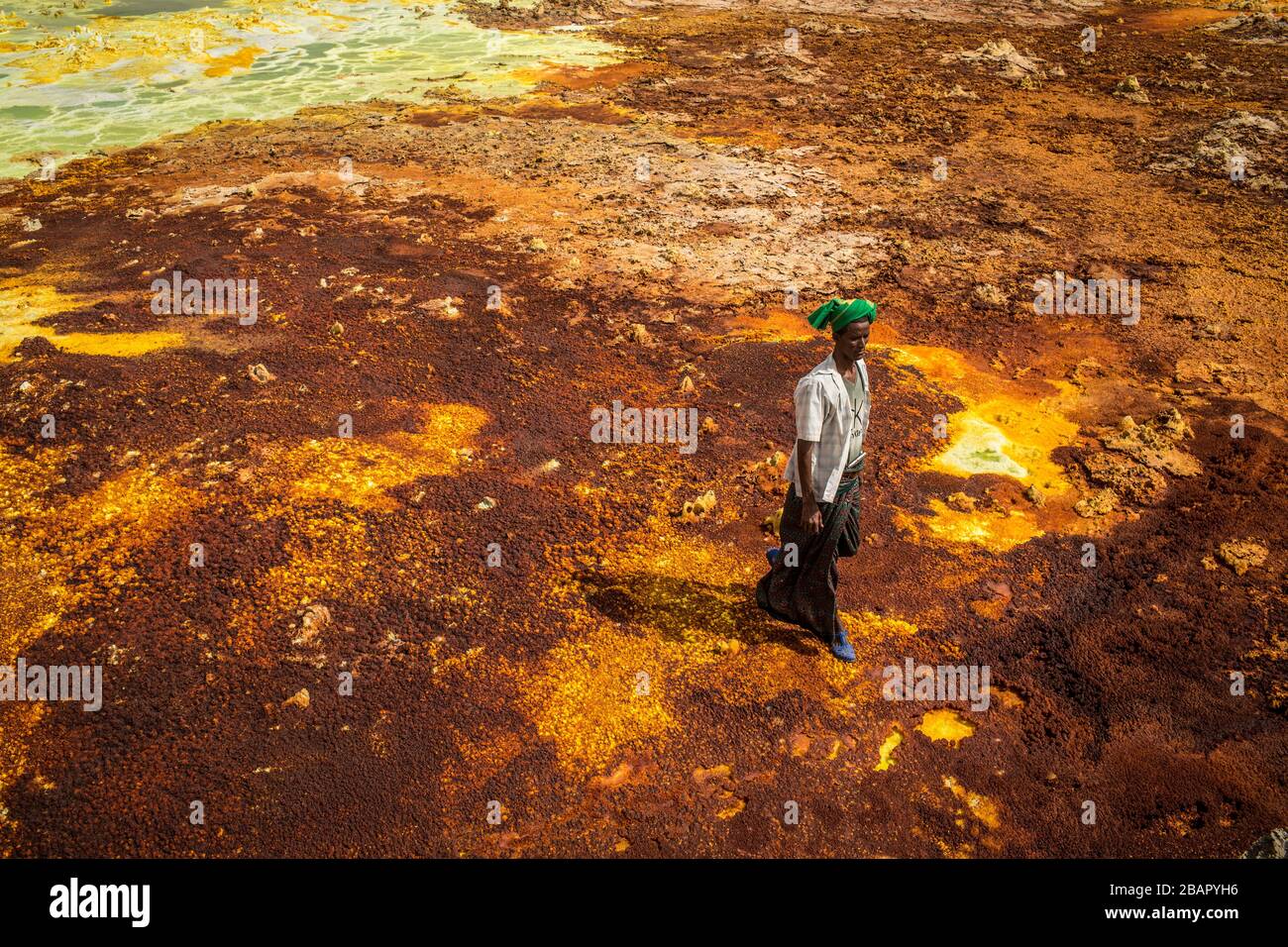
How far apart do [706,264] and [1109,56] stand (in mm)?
11830

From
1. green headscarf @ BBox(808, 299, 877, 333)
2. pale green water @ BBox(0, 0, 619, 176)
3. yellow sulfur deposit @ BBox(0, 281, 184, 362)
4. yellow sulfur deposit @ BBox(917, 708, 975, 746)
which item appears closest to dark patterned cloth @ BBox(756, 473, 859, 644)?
yellow sulfur deposit @ BBox(917, 708, 975, 746)

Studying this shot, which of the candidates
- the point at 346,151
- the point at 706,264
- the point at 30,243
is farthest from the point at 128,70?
the point at 706,264

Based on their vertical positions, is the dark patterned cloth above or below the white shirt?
below

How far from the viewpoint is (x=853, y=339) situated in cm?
396

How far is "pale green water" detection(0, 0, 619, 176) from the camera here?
42.7ft

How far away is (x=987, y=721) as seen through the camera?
437 centimetres

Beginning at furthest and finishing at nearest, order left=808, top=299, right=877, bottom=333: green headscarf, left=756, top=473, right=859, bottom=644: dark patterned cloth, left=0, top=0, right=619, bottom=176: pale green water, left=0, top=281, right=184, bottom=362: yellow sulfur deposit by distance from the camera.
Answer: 1. left=0, top=0, right=619, bottom=176: pale green water
2. left=0, top=281, right=184, bottom=362: yellow sulfur deposit
3. left=756, top=473, right=859, bottom=644: dark patterned cloth
4. left=808, top=299, right=877, bottom=333: green headscarf

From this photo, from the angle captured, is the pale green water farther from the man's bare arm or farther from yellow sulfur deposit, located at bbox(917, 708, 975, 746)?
yellow sulfur deposit, located at bbox(917, 708, 975, 746)

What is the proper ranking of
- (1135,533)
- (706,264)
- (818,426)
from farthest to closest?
1. (706,264)
2. (1135,533)
3. (818,426)

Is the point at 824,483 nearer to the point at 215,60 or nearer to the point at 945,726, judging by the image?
the point at 945,726

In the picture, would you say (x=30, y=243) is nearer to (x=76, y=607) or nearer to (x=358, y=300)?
(x=358, y=300)

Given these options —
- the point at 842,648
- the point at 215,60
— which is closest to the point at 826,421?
the point at 842,648

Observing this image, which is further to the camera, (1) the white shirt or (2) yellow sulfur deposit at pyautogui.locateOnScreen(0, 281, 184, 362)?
(2) yellow sulfur deposit at pyautogui.locateOnScreen(0, 281, 184, 362)

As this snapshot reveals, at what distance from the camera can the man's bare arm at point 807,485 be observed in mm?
4059
